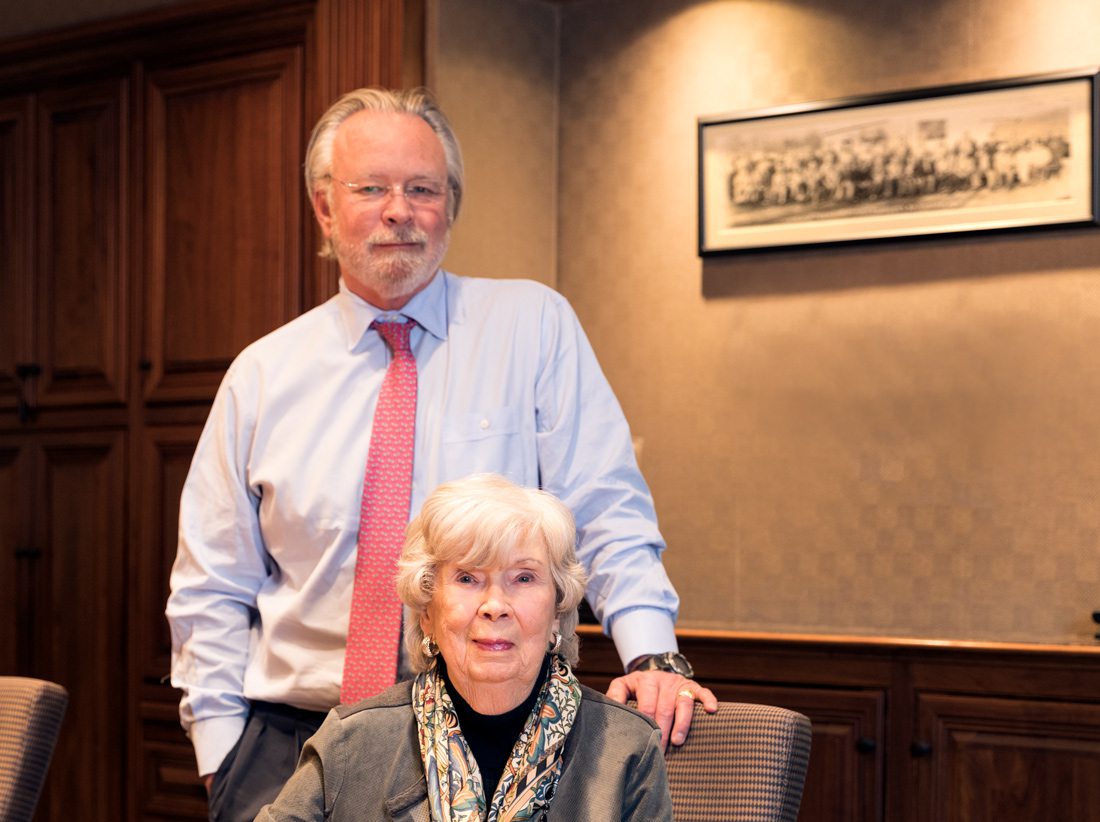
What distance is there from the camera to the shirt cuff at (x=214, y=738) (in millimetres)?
2070

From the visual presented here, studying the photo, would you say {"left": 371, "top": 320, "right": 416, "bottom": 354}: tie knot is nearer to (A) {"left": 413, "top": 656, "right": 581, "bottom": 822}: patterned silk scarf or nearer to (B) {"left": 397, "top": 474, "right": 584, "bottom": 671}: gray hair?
(B) {"left": 397, "top": 474, "right": 584, "bottom": 671}: gray hair

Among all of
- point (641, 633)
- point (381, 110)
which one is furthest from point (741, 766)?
point (381, 110)

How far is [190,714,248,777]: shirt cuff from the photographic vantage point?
207 cm

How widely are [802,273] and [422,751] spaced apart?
2.68 meters

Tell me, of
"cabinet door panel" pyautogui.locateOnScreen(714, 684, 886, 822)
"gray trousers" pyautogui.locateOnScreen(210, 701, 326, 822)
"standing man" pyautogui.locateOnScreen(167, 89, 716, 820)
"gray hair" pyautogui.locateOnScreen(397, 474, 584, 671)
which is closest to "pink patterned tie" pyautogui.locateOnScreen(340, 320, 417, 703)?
"standing man" pyautogui.locateOnScreen(167, 89, 716, 820)

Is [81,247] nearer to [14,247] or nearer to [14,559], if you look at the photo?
[14,247]

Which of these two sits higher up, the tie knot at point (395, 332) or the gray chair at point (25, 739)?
the tie knot at point (395, 332)

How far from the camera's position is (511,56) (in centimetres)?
413

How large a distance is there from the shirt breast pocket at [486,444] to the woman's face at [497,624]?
1.33ft

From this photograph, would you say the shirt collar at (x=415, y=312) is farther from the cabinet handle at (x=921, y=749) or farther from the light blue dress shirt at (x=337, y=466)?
the cabinet handle at (x=921, y=749)

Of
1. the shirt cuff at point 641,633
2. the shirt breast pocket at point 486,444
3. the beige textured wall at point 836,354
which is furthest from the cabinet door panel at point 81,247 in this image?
the shirt cuff at point 641,633

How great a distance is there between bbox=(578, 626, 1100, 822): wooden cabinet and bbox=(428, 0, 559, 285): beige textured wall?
1.41 metres

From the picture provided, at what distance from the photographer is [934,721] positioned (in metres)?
3.01

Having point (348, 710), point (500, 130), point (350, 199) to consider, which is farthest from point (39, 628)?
point (348, 710)
